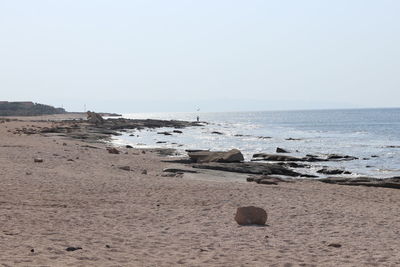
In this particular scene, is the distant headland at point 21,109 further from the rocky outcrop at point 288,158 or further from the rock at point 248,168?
the rock at point 248,168

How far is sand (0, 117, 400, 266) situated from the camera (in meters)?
9.58

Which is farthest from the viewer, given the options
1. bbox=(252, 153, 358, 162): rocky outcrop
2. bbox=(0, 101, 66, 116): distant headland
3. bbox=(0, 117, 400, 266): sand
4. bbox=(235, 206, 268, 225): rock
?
bbox=(0, 101, 66, 116): distant headland

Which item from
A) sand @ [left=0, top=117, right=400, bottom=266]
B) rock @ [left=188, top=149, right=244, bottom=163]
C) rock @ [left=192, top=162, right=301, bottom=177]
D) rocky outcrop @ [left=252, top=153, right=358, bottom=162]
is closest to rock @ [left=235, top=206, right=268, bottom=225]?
sand @ [left=0, top=117, right=400, bottom=266]

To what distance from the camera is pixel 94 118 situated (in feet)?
303

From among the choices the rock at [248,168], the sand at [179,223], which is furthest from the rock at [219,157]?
the sand at [179,223]

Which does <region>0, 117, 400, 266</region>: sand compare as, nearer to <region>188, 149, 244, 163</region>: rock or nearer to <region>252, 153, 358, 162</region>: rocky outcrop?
<region>188, 149, 244, 163</region>: rock

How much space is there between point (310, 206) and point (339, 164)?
2140 centimetres

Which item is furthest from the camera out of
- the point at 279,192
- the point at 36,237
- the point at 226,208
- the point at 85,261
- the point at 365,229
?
the point at 279,192

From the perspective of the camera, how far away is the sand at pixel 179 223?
31.4 ft

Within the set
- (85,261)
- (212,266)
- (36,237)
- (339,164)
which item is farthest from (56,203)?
(339,164)

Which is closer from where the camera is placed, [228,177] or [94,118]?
[228,177]

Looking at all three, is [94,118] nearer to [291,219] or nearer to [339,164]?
[339,164]

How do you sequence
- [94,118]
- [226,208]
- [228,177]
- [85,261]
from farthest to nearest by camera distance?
[94,118] < [228,177] < [226,208] < [85,261]

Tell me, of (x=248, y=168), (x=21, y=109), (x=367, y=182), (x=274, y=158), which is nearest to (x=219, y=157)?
(x=248, y=168)
